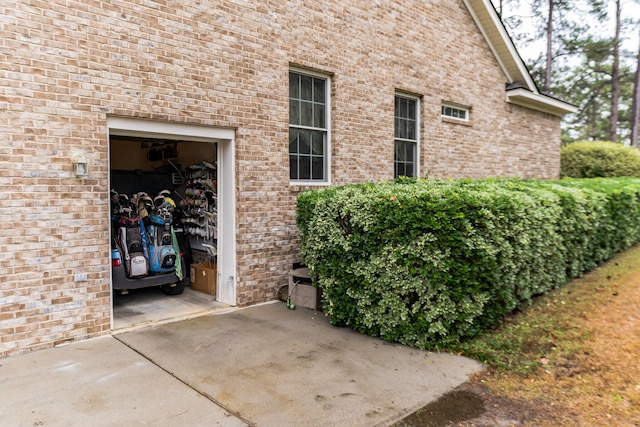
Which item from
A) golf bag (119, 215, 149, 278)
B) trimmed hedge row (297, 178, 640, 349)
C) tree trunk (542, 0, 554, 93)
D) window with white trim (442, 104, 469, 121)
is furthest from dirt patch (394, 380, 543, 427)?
tree trunk (542, 0, 554, 93)

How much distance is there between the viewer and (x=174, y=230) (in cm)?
757

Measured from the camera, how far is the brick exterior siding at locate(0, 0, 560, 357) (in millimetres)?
4574

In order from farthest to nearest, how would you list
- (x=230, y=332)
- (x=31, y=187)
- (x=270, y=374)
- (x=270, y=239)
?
(x=270, y=239) < (x=230, y=332) < (x=31, y=187) < (x=270, y=374)

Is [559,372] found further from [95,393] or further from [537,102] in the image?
[537,102]

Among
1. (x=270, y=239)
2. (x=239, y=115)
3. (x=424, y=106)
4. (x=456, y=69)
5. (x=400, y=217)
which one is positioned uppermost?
(x=456, y=69)

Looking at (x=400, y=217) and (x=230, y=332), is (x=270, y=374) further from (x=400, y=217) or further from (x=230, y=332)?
(x=400, y=217)

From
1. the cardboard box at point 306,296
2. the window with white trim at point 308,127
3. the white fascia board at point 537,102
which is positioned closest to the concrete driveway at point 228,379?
the cardboard box at point 306,296

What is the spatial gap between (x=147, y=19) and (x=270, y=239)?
3.31m

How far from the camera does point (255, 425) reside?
332 centimetres

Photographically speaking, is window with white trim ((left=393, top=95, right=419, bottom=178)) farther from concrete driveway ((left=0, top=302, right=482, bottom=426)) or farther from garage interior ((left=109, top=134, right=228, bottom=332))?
concrete driveway ((left=0, top=302, right=482, bottom=426))

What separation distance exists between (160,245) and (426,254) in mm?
4212

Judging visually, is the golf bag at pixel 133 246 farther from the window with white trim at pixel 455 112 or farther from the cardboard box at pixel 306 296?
the window with white trim at pixel 455 112

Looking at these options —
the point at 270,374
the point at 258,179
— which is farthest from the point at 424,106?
the point at 270,374

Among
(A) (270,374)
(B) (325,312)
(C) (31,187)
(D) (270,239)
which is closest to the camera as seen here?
(A) (270,374)
